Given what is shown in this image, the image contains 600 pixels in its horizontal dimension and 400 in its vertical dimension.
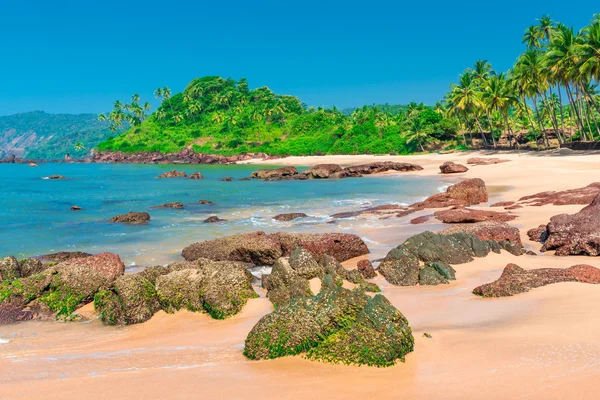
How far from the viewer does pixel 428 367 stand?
462cm

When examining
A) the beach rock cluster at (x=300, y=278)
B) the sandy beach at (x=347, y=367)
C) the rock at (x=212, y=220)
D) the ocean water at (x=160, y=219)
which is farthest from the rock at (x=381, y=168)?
the sandy beach at (x=347, y=367)

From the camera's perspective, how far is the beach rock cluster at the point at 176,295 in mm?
7574

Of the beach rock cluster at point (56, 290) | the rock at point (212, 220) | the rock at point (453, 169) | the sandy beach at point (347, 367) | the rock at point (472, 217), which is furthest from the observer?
the rock at point (453, 169)

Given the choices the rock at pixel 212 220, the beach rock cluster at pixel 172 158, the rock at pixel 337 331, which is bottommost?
the rock at pixel 212 220

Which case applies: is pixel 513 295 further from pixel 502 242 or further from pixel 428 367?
pixel 502 242

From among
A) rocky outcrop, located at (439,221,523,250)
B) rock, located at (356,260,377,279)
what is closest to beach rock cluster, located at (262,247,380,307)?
rock, located at (356,260,377,279)

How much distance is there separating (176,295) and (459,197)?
50.3 ft

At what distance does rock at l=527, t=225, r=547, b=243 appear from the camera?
36.5 ft

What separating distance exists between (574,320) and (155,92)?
145162mm

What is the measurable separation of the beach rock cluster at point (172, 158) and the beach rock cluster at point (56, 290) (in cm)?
8497

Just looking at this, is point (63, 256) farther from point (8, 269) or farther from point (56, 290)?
point (56, 290)

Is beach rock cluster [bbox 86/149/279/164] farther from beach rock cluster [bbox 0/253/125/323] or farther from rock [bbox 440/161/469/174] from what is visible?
beach rock cluster [bbox 0/253/125/323]

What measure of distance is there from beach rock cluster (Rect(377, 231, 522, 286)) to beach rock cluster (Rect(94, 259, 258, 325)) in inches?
118

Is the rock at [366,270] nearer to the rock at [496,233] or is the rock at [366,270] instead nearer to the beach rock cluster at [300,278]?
the beach rock cluster at [300,278]
